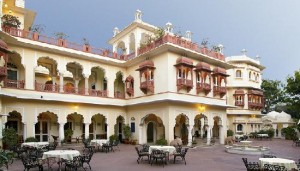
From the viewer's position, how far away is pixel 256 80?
136 ft

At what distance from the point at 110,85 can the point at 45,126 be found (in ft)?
23.0

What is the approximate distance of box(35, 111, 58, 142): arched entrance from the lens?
23.5 metres

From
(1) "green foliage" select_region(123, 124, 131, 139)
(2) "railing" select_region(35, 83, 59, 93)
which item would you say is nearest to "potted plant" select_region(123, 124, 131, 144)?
(1) "green foliage" select_region(123, 124, 131, 139)

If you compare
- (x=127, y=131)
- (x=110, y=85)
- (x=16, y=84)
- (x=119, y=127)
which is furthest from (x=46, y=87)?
(x=119, y=127)

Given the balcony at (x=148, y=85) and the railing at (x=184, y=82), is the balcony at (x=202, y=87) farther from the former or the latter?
the balcony at (x=148, y=85)

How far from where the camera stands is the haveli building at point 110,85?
2084cm

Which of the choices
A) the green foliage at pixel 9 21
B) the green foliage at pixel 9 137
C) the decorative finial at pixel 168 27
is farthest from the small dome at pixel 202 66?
the green foliage at pixel 9 21

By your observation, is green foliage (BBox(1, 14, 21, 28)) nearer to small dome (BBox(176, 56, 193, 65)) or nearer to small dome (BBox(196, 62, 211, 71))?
small dome (BBox(176, 56, 193, 65))

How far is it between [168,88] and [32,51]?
11.4 meters

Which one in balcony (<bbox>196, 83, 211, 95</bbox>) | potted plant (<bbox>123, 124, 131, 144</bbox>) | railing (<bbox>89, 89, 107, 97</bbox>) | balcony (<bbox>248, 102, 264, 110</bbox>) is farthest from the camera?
balcony (<bbox>248, 102, 264, 110</bbox>)

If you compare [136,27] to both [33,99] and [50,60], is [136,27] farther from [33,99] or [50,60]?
[33,99]

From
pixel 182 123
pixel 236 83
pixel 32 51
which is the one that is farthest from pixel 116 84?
pixel 236 83

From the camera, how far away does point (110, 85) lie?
2589 centimetres

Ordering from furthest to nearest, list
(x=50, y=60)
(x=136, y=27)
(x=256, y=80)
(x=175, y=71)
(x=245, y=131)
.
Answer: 1. (x=256, y=80)
2. (x=245, y=131)
3. (x=136, y=27)
4. (x=50, y=60)
5. (x=175, y=71)
